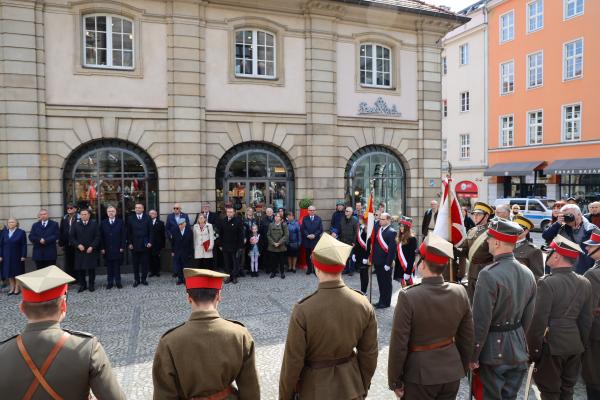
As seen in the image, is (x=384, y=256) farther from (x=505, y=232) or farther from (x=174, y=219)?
(x=174, y=219)

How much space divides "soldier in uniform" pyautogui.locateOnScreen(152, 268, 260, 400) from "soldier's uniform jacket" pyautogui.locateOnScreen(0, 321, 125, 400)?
329mm

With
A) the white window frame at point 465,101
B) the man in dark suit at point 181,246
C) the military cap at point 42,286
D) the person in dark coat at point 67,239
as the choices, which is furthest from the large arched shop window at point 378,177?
the white window frame at point 465,101

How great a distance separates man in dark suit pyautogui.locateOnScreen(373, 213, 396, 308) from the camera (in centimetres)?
931

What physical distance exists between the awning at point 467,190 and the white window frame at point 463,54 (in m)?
9.91

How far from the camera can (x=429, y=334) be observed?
3975 millimetres

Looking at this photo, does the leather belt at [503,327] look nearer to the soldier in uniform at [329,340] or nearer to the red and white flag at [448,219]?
the soldier in uniform at [329,340]

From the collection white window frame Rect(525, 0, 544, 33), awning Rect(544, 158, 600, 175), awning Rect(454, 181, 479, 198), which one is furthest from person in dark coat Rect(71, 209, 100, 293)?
white window frame Rect(525, 0, 544, 33)

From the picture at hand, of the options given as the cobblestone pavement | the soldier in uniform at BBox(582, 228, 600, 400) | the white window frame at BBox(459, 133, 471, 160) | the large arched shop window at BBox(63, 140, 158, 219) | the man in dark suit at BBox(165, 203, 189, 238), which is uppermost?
the white window frame at BBox(459, 133, 471, 160)

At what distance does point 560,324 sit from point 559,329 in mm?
51

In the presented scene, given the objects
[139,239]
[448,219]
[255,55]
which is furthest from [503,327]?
[255,55]

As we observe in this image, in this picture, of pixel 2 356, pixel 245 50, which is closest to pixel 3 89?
pixel 245 50

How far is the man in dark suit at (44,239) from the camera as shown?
11.1m

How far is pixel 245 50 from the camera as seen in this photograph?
581 inches

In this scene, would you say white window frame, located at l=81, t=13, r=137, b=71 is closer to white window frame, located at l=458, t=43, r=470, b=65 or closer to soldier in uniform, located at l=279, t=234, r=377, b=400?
soldier in uniform, located at l=279, t=234, r=377, b=400
